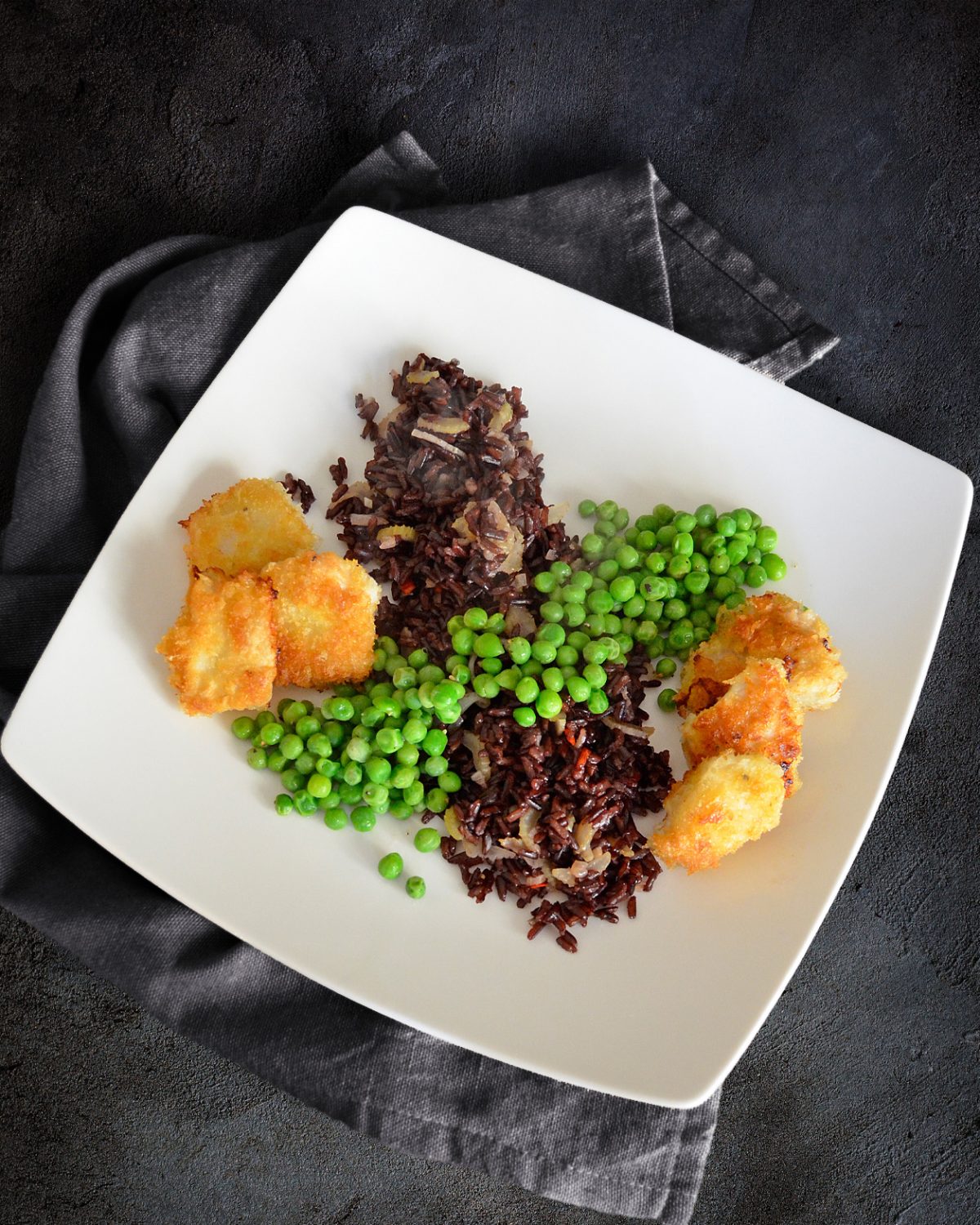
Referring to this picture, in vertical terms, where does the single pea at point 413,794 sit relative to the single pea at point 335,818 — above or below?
above

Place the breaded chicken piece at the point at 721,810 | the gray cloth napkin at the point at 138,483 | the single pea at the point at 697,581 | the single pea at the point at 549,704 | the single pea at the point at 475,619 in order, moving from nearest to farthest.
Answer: the breaded chicken piece at the point at 721,810
the single pea at the point at 549,704
the single pea at the point at 475,619
the single pea at the point at 697,581
the gray cloth napkin at the point at 138,483

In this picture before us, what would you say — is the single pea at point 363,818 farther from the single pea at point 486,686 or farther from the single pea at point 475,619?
the single pea at point 475,619

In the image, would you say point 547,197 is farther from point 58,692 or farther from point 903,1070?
point 903,1070

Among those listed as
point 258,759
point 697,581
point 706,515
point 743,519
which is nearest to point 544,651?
point 697,581

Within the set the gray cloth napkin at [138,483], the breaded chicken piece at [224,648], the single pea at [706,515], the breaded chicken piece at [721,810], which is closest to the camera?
the breaded chicken piece at [721,810]

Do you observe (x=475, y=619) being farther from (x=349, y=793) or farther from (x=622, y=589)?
(x=349, y=793)

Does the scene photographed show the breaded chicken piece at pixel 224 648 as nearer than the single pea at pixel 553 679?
Yes

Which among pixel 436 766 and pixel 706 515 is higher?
pixel 706 515

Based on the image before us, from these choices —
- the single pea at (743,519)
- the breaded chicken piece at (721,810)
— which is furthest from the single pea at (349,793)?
the single pea at (743,519)
